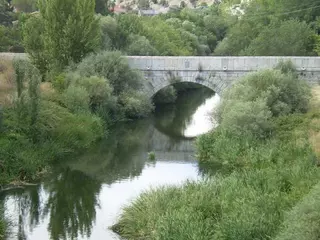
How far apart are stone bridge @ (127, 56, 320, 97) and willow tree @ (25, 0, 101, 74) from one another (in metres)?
3.33

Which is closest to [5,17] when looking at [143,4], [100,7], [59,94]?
[100,7]

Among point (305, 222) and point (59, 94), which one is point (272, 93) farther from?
point (305, 222)

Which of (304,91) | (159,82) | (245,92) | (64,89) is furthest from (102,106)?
(304,91)

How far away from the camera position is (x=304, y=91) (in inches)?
1126

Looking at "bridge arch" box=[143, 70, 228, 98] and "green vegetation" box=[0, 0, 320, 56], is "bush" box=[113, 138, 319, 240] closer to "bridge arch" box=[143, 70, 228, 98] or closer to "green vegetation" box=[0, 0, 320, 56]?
"bridge arch" box=[143, 70, 228, 98]

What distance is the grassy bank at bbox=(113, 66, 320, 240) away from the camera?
13562 millimetres

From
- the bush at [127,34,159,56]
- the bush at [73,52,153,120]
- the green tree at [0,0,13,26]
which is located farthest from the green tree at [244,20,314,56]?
the green tree at [0,0,13,26]

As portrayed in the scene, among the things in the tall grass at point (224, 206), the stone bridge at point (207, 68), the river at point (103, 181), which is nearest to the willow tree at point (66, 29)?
the stone bridge at point (207, 68)

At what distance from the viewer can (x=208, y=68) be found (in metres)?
34.5

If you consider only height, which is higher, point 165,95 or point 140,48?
point 140,48

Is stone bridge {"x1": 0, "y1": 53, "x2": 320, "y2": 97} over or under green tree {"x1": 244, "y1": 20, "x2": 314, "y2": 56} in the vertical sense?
under

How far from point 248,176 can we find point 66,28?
58.6 ft

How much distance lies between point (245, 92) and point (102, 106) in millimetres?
8298

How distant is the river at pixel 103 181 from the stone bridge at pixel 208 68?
263 cm
